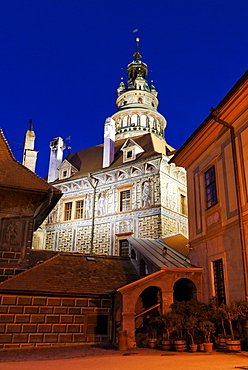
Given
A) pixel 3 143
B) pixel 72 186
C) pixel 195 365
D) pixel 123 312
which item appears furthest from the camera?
pixel 72 186

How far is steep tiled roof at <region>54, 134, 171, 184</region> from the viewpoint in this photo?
83.8ft

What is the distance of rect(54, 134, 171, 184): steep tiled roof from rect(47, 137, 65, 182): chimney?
1136 millimetres

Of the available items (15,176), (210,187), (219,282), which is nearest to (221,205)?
(210,187)

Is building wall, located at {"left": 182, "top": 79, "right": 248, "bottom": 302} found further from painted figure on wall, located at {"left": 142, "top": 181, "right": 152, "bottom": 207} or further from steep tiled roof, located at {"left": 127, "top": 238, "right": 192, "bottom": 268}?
painted figure on wall, located at {"left": 142, "top": 181, "right": 152, "bottom": 207}

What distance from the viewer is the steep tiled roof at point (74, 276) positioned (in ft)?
37.9

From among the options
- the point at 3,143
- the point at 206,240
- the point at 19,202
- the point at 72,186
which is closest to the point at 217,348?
the point at 206,240

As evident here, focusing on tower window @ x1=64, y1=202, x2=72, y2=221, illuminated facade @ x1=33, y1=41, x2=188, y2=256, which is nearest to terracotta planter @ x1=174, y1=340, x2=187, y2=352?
illuminated facade @ x1=33, y1=41, x2=188, y2=256

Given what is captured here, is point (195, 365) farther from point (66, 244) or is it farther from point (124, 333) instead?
point (66, 244)

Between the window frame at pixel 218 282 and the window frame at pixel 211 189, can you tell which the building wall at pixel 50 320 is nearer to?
the window frame at pixel 218 282

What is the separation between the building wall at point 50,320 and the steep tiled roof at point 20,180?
3.86m

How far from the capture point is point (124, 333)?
400 inches

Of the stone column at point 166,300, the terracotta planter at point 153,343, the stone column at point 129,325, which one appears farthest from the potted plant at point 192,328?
the stone column at point 129,325

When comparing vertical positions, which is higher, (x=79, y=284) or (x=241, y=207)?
(x=241, y=207)

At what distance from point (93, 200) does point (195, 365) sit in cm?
1949
